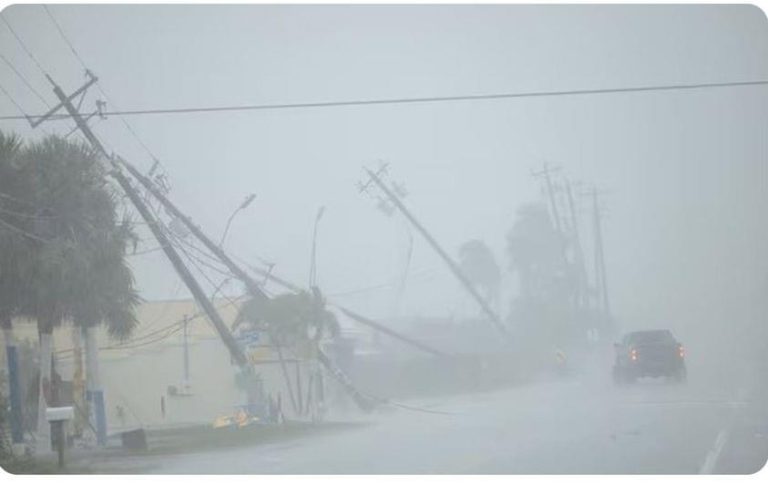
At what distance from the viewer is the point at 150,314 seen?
40.5 feet

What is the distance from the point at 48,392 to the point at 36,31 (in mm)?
3283

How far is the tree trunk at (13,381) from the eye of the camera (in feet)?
38.9

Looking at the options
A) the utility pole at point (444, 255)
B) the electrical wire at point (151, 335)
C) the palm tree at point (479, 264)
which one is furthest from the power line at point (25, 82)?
the palm tree at point (479, 264)

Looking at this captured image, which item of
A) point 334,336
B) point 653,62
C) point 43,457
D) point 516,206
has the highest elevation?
point 653,62

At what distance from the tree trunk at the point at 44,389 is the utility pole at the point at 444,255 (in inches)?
125

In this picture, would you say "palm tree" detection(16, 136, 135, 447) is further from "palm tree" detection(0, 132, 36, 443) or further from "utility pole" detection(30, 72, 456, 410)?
"utility pole" detection(30, 72, 456, 410)

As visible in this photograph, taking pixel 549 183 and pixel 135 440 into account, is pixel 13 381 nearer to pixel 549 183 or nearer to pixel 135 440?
pixel 135 440

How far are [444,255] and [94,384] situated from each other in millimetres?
3455

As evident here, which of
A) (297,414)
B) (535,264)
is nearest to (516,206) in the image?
(535,264)

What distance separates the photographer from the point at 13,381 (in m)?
12.0

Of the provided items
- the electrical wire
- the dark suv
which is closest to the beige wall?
the electrical wire

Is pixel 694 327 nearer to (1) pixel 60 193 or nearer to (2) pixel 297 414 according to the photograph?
(2) pixel 297 414

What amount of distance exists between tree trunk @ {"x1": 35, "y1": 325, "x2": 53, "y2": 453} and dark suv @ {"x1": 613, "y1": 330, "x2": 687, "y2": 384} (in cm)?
519

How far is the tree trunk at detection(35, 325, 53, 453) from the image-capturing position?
11.9m
